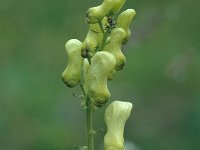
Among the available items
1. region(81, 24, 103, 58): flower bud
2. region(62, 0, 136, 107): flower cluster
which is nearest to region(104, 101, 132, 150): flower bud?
region(62, 0, 136, 107): flower cluster

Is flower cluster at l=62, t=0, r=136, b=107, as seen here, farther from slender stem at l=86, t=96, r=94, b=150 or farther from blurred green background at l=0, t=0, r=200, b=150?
blurred green background at l=0, t=0, r=200, b=150

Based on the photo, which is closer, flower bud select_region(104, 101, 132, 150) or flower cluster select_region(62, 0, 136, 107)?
flower cluster select_region(62, 0, 136, 107)

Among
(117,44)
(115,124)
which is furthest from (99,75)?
(115,124)

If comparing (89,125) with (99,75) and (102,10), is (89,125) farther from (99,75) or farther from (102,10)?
(102,10)

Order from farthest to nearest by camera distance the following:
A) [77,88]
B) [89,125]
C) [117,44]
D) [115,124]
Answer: [77,88]
[115,124]
[117,44]
[89,125]

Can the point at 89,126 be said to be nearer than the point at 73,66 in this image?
Yes

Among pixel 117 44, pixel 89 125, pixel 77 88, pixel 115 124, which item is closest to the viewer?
pixel 89 125

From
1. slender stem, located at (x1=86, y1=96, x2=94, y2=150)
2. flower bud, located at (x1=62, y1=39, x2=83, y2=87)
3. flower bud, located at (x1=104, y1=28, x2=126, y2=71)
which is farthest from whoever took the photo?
flower bud, located at (x1=62, y1=39, x2=83, y2=87)

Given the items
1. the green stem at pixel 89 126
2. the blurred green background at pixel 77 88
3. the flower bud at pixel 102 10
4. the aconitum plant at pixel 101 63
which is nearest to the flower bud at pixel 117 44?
the aconitum plant at pixel 101 63
